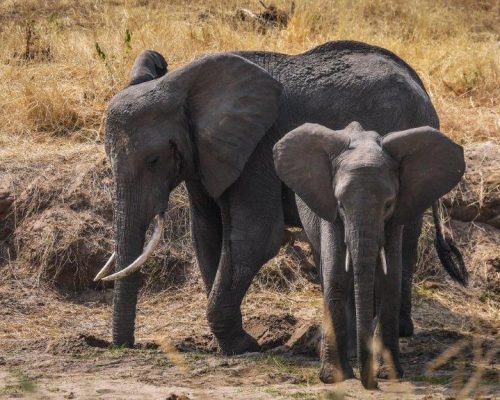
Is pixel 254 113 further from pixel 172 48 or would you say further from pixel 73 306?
pixel 172 48

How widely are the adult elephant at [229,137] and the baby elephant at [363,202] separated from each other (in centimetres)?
99

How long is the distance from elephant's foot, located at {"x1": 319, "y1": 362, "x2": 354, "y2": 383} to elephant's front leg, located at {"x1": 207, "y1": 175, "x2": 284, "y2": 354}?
1.11m

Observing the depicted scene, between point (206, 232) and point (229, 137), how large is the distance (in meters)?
0.72

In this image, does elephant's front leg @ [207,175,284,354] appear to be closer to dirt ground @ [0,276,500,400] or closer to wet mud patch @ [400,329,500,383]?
dirt ground @ [0,276,500,400]

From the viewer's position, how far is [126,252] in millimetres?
8156

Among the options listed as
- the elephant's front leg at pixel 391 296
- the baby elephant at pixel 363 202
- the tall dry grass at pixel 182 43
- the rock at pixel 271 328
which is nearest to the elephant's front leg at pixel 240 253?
the rock at pixel 271 328

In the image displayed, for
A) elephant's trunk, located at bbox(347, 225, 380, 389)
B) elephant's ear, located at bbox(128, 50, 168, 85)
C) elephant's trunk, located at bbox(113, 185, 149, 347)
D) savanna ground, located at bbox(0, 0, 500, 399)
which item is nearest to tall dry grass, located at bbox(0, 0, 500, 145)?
savanna ground, located at bbox(0, 0, 500, 399)

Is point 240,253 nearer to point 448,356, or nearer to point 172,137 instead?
point 172,137

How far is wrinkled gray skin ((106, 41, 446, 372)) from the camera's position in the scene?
8.09m

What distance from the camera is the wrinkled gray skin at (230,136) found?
8094 mm

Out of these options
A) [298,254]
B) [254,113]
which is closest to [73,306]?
[298,254]

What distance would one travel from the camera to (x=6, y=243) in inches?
411

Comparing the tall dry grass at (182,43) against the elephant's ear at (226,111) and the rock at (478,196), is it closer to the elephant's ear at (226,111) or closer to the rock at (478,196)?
the rock at (478,196)

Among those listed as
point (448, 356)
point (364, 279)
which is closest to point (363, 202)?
point (364, 279)
